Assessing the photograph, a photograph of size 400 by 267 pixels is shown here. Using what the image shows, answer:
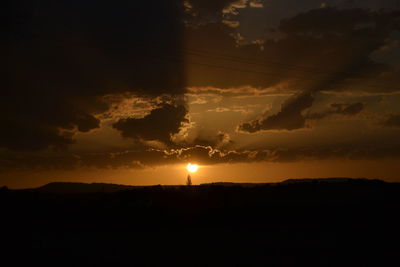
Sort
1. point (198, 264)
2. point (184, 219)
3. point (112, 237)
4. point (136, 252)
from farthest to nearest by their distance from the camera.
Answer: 1. point (184, 219)
2. point (112, 237)
3. point (136, 252)
4. point (198, 264)

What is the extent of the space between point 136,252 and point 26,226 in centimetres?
2352

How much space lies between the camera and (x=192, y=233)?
152 ft

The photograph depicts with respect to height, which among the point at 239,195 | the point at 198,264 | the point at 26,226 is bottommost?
the point at 198,264

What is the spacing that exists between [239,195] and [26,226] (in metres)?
42.2

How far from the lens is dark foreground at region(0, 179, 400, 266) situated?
3359 cm

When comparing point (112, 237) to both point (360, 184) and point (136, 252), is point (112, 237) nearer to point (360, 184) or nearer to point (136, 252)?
point (136, 252)

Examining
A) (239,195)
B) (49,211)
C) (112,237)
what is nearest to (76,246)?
(112,237)

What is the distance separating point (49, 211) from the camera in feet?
205

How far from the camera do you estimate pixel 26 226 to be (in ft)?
180

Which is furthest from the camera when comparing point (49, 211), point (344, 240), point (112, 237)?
point (49, 211)

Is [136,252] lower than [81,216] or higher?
lower

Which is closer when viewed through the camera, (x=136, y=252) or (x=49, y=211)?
(x=136, y=252)

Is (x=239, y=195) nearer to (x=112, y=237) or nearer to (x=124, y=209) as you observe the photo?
(x=124, y=209)

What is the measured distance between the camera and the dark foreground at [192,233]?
3359 centimetres
